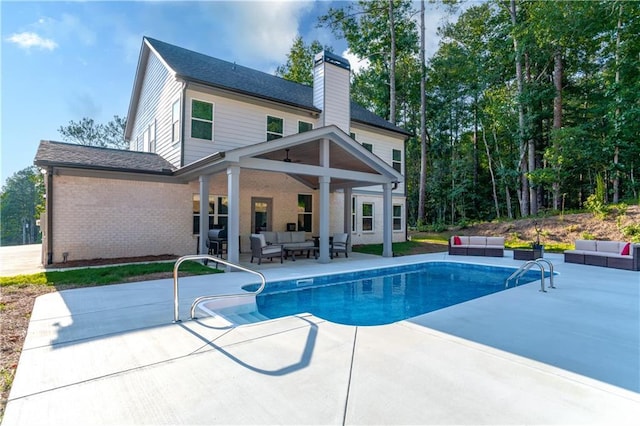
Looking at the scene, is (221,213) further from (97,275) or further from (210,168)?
(97,275)

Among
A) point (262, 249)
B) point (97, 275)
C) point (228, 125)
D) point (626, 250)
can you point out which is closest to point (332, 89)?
point (228, 125)

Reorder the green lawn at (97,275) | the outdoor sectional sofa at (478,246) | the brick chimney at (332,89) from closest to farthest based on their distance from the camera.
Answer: the green lawn at (97,275), the outdoor sectional sofa at (478,246), the brick chimney at (332,89)

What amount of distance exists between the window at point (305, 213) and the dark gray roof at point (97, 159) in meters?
5.88

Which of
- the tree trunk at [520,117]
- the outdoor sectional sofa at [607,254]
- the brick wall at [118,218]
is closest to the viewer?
the outdoor sectional sofa at [607,254]

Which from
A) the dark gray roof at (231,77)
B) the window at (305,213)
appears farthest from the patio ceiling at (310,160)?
the dark gray roof at (231,77)

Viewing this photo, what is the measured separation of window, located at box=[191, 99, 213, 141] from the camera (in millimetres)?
12016

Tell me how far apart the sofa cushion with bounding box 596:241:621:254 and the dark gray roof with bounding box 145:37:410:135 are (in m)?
10.9

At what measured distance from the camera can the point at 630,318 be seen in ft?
16.4

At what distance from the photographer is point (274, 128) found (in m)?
14.0

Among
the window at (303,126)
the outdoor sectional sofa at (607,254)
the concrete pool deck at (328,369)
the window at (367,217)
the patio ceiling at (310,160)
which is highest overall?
the window at (303,126)

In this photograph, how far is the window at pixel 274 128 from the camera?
13891mm

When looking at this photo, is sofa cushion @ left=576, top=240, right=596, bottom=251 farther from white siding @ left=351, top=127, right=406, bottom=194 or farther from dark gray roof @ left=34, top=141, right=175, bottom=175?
dark gray roof @ left=34, top=141, right=175, bottom=175

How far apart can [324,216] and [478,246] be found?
690cm

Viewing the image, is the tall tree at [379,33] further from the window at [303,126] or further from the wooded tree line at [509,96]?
the window at [303,126]
